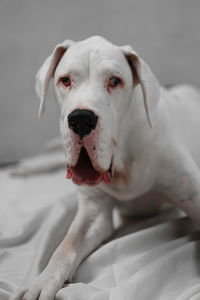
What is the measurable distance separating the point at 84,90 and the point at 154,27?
1.64 metres

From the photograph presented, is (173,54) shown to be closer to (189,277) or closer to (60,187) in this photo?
(60,187)

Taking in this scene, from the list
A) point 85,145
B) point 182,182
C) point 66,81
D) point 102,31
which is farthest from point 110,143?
point 102,31

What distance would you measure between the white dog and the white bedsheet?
6cm

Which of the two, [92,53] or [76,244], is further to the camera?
[76,244]

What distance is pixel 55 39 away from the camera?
2537mm

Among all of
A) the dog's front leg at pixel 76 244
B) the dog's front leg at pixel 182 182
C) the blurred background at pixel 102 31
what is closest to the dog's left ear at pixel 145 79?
the dog's front leg at pixel 182 182

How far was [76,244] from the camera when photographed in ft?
4.28

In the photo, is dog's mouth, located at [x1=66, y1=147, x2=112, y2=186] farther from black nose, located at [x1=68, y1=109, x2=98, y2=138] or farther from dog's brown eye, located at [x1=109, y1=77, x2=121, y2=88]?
dog's brown eye, located at [x1=109, y1=77, x2=121, y2=88]

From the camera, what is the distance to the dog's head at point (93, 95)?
3.49 ft

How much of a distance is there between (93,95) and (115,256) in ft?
1.71

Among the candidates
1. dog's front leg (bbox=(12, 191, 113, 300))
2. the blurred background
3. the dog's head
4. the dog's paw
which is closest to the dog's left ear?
the dog's head

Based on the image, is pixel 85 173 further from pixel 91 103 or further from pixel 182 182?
pixel 182 182

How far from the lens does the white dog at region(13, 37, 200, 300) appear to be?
3.56ft

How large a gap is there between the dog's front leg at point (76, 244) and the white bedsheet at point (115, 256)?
0.03m
